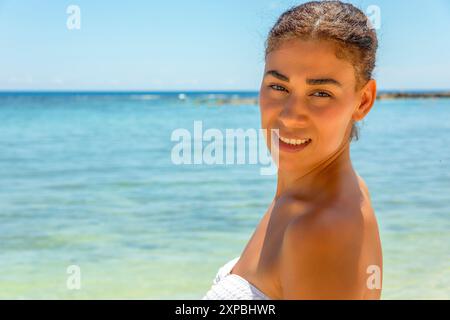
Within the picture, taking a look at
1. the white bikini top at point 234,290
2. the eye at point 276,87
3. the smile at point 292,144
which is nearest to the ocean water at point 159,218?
the white bikini top at point 234,290

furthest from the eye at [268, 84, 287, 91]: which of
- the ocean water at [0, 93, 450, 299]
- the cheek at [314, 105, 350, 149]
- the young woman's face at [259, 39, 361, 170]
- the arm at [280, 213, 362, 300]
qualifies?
the ocean water at [0, 93, 450, 299]

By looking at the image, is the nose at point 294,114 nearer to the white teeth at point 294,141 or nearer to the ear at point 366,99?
the white teeth at point 294,141

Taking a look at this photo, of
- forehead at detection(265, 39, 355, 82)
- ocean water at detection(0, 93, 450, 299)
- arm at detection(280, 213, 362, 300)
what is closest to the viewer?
arm at detection(280, 213, 362, 300)

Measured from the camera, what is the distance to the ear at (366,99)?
5.68 feet

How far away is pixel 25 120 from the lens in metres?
22.5

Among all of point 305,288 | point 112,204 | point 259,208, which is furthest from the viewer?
point 112,204

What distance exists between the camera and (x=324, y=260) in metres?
1.47

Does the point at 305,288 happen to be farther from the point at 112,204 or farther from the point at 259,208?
the point at 112,204

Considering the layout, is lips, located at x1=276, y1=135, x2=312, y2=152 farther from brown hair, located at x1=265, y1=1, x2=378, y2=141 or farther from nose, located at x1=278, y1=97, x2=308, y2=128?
brown hair, located at x1=265, y1=1, x2=378, y2=141

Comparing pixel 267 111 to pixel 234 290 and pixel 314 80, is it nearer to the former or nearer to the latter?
pixel 314 80

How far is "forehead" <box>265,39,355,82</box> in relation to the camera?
5.23 feet

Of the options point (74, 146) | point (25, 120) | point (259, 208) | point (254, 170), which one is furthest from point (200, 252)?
point (25, 120)

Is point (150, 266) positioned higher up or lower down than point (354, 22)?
lower down
